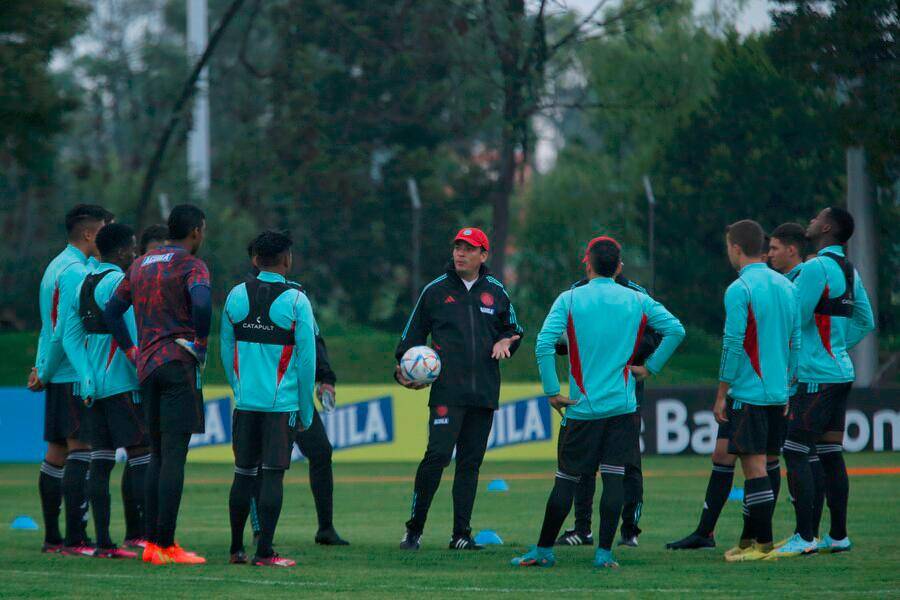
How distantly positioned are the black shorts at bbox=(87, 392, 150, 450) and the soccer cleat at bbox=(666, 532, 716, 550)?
12.3 ft

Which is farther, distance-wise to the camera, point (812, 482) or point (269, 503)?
point (812, 482)

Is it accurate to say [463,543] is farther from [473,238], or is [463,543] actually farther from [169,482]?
[169,482]

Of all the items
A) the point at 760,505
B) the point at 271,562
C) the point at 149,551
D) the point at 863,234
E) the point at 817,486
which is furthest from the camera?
the point at 863,234

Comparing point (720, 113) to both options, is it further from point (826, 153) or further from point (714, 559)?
point (714, 559)

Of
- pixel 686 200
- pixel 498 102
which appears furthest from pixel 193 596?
pixel 686 200

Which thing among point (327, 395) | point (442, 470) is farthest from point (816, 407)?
point (327, 395)

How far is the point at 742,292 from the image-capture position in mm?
9328

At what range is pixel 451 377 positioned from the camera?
34.0 feet

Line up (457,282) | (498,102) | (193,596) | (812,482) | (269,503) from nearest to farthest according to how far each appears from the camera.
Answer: (193,596), (269,503), (812,482), (457,282), (498,102)

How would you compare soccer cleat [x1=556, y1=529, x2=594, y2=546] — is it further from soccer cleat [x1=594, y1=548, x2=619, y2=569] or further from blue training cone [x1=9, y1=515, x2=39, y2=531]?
blue training cone [x1=9, y1=515, x2=39, y2=531]

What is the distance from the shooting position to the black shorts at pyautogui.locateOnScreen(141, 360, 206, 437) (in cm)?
911

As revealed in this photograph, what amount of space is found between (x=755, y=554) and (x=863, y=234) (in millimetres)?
13834

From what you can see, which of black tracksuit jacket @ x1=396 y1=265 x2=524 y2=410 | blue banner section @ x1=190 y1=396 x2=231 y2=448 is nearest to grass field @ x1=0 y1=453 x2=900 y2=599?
black tracksuit jacket @ x1=396 y1=265 x2=524 y2=410

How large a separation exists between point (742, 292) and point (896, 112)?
43.4 ft
